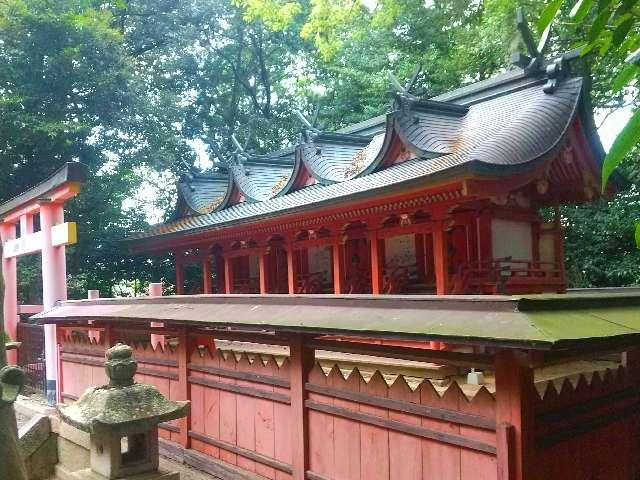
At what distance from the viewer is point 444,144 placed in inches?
477

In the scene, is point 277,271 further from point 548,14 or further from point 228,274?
point 548,14

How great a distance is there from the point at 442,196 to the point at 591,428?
5.60 m

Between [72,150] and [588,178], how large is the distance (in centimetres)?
1546

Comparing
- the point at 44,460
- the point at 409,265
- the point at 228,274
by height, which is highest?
the point at 409,265

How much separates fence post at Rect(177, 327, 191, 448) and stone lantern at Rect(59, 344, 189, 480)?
5.85ft

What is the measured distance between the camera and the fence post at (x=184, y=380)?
756 cm

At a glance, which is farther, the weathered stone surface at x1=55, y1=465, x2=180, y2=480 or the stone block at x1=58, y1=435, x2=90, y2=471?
the stone block at x1=58, y1=435, x2=90, y2=471

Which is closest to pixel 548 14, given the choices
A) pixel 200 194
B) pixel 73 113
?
pixel 200 194

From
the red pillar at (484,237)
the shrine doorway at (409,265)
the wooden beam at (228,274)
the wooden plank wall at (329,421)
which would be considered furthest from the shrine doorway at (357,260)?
the wooden plank wall at (329,421)

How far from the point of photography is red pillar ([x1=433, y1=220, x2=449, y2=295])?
10.4 metres

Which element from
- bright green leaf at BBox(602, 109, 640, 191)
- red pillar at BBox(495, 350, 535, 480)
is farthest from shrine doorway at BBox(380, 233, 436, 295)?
bright green leaf at BBox(602, 109, 640, 191)

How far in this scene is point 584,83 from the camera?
11656 mm

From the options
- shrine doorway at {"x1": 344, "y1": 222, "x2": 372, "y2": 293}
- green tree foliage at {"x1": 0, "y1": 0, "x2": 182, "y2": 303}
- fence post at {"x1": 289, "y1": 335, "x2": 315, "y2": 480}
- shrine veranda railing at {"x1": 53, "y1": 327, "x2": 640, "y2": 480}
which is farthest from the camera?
green tree foliage at {"x1": 0, "y1": 0, "x2": 182, "y2": 303}

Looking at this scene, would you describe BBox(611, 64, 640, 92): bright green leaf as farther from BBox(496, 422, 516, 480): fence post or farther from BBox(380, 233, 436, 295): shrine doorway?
BBox(380, 233, 436, 295): shrine doorway
